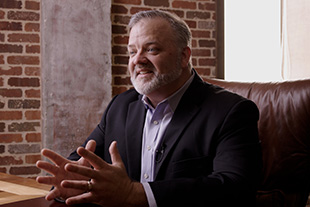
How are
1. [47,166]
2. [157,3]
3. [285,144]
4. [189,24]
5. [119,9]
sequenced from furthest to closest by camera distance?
[189,24] < [157,3] < [119,9] < [285,144] < [47,166]

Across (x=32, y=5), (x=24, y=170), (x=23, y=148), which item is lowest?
(x=24, y=170)

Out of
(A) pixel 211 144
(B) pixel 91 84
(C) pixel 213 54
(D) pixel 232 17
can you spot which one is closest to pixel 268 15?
(D) pixel 232 17

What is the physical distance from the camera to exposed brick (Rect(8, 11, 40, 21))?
297 cm

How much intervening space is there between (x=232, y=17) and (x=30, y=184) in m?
2.49

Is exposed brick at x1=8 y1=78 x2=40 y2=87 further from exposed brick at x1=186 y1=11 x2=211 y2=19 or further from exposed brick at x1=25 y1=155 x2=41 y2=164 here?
exposed brick at x1=186 y1=11 x2=211 y2=19

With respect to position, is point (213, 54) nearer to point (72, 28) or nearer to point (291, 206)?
point (72, 28)

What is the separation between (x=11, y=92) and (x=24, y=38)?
41 centimetres

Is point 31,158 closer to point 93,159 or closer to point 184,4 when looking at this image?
point 184,4

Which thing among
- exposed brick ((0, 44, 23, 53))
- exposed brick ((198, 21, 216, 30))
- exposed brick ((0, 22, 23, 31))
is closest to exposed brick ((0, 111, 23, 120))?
exposed brick ((0, 44, 23, 53))

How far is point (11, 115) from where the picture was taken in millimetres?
2980

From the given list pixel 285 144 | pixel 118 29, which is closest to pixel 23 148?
pixel 118 29

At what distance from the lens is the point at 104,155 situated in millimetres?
1745

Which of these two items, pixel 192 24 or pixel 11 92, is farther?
pixel 192 24

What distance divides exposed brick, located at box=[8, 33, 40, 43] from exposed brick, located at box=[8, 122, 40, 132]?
0.61 metres
